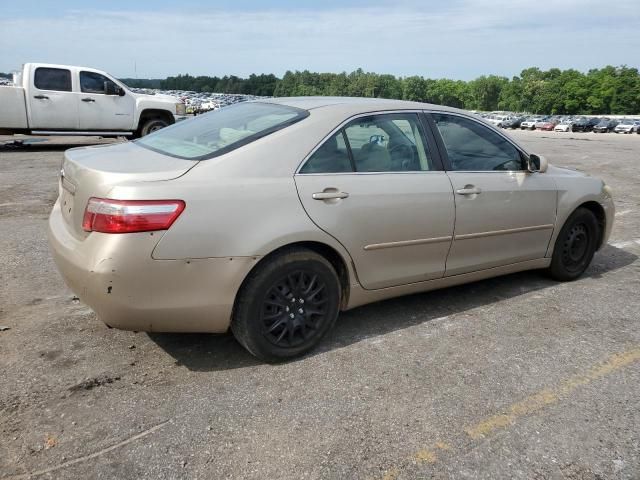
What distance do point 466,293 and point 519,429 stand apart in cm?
196

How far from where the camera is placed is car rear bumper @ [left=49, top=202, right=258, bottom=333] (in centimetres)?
272

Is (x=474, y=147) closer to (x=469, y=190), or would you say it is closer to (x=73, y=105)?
(x=469, y=190)

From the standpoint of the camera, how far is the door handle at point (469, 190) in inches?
152

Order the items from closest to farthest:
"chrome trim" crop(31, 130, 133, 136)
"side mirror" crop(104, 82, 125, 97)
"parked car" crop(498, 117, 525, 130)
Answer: "chrome trim" crop(31, 130, 133, 136)
"side mirror" crop(104, 82, 125, 97)
"parked car" crop(498, 117, 525, 130)

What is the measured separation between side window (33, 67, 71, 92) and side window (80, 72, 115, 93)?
1.03ft

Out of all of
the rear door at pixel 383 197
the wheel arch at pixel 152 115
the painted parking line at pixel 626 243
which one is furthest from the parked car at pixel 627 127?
the rear door at pixel 383 197

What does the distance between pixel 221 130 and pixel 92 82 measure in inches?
445

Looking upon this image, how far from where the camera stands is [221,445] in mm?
2482

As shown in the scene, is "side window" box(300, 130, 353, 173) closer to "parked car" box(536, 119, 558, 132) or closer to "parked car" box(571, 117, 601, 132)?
"parked car" box(571, 117, 601, 132)

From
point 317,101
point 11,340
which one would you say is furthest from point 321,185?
point 11,340

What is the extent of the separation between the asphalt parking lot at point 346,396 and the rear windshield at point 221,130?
122 centimetres

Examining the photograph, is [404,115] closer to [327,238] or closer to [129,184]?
[327,238]

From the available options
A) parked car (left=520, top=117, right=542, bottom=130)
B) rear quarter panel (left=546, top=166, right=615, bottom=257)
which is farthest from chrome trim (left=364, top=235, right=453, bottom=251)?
parked car (left=520, top=117, right=542, bottom=130)

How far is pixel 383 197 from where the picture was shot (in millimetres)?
3465
